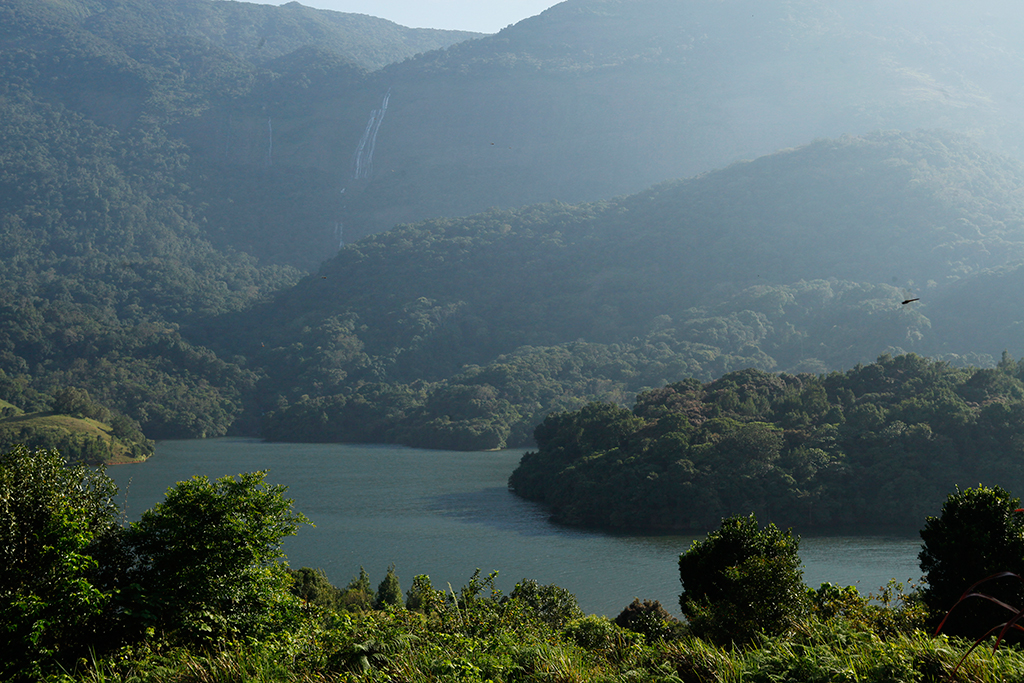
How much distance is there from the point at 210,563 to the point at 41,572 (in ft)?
8.68

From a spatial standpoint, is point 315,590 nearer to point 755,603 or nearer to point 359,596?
point 359,596

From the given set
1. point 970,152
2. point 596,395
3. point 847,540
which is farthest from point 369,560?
point 970,152

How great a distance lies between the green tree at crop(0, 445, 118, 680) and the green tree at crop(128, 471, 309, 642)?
37.1 inches

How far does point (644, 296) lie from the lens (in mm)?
145750

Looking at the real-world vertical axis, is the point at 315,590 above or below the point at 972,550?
below

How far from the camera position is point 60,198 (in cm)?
19538

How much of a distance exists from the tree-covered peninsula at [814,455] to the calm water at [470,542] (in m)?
3.23

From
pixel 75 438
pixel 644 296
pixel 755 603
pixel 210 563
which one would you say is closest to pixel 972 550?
pixel 755 603

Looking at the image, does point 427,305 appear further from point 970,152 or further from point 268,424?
point 970,152

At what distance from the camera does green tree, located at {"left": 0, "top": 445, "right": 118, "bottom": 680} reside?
916cm

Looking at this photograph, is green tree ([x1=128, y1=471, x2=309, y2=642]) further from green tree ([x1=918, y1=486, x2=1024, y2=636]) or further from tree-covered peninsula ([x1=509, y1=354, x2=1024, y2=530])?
tree-covered peninsula ([x1=509, y1=354, x2=1024, y2=530])

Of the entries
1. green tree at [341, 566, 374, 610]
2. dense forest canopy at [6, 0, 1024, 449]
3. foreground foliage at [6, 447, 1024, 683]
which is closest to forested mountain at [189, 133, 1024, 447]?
dense forest canopy at [6, 0, 1024, 449]

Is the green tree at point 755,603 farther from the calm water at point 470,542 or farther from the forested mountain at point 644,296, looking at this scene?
the forested mountain at point 644,296

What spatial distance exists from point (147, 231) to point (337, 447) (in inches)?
4694
